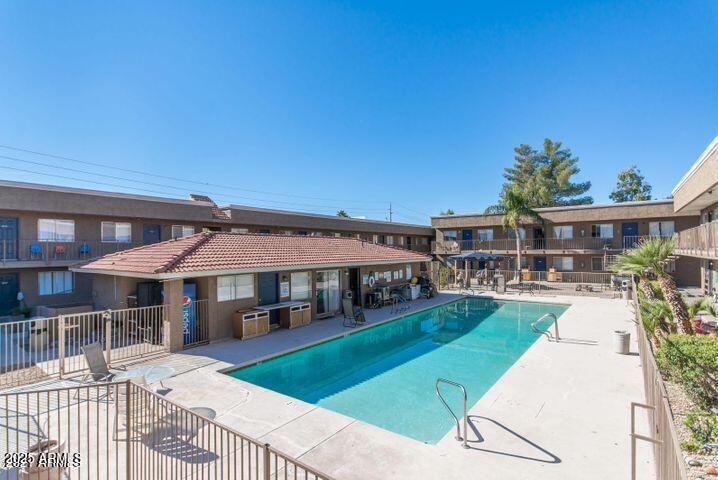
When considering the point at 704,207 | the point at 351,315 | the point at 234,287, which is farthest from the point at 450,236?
the point at 234,287

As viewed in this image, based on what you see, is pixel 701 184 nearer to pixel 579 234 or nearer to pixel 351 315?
pixel 351 315

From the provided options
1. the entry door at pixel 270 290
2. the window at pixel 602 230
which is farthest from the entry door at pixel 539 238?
the entry door at pixel 270 290

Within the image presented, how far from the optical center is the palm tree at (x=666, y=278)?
9.49m

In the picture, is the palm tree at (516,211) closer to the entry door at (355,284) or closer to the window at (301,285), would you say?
the entry door at (355,284)

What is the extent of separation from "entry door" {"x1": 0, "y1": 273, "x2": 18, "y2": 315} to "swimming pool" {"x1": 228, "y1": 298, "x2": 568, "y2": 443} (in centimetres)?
1565

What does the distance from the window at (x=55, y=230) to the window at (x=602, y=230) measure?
39244mm

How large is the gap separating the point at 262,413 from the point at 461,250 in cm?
3362

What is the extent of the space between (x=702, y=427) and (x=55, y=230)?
25.9 metres

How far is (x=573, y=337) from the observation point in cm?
1338

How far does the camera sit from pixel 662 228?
28.2 m

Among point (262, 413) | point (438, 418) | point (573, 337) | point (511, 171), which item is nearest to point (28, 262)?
point (262, 413)

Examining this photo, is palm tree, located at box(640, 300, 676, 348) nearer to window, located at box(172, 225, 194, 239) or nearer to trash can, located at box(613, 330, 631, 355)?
trash can, located at box(613, 330, 631, 355)

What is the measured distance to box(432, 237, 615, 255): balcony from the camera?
100 feet

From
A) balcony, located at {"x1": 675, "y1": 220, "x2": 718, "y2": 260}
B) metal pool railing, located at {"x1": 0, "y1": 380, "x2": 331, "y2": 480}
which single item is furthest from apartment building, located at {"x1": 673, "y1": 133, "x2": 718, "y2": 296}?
metal pool railing, located at {"x1": 0, "y1": 380, "x2": 331, "y2": 480}
